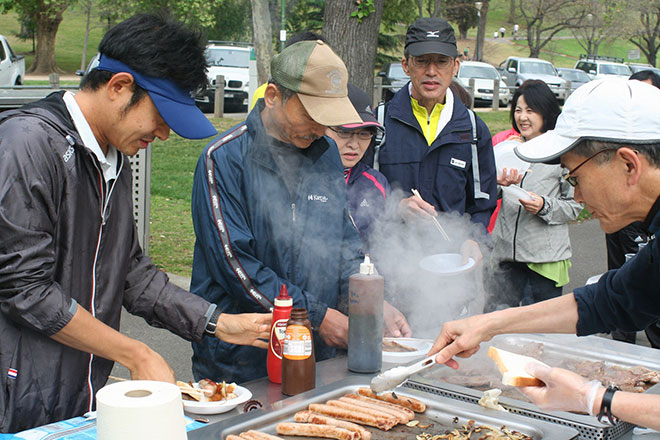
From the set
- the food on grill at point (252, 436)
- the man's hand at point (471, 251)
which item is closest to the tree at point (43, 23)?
the man's hand at point (471, 251)

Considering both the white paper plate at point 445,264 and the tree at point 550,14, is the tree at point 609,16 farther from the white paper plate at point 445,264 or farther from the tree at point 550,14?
the white paper plate at point 445,264

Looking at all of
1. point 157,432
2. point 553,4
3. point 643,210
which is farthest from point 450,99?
point 553,4

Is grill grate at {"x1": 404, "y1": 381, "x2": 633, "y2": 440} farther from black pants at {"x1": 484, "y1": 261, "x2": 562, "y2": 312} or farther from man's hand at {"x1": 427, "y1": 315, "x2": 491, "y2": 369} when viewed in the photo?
black pants at {"x1": 484, "y1": 261, "x2": 562, "y2": 312}

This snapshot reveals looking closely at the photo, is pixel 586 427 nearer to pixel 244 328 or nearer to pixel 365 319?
pixel 365 319

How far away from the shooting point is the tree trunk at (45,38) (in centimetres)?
3303

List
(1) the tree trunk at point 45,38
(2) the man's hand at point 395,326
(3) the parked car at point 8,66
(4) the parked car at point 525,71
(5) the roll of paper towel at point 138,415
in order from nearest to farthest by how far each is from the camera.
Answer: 1. (5) the roll of paper towel at point 138,415
2. (2) the man's hand at point 395,326
3. (3) the parked car at point 8,66
4. (4) the parked car at point 525,71
5. (1) the tree trunk at point 45,38

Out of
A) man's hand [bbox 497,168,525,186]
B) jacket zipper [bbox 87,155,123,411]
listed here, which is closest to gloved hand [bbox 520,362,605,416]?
jacket zipper [bbox 87,155,123,411]

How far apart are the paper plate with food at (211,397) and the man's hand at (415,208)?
5.63 ft

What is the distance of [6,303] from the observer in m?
2.04

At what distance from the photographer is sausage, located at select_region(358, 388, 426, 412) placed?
7.69ft

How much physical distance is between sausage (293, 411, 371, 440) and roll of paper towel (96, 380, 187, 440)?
0.84 metres

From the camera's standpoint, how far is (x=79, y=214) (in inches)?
87.4

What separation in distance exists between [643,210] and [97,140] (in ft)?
5.80

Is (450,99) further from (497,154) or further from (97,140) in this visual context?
(97,140)
